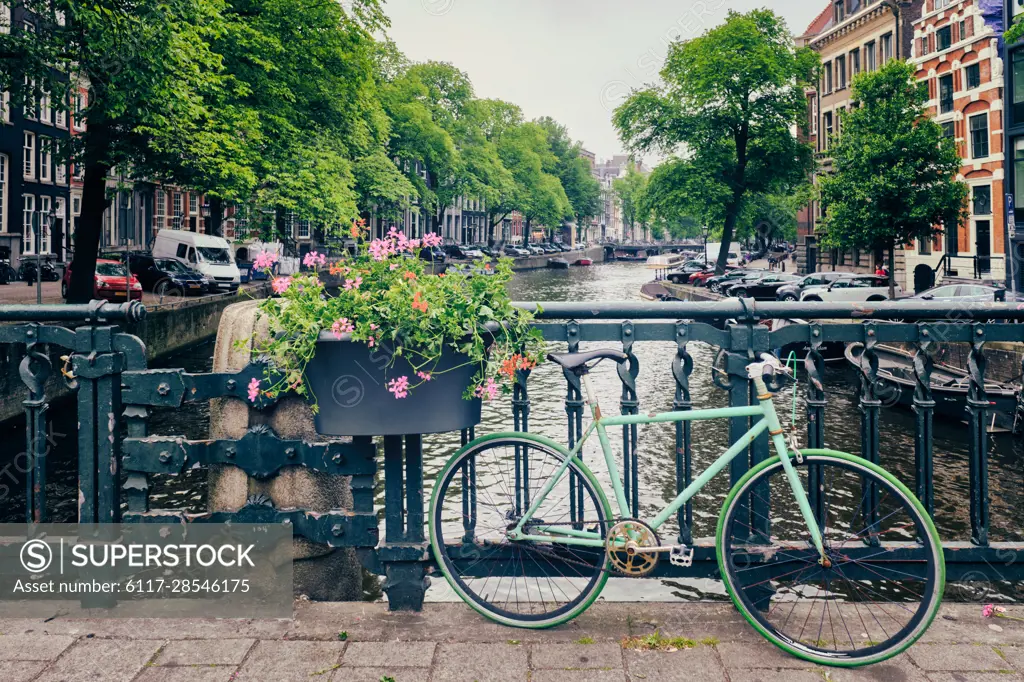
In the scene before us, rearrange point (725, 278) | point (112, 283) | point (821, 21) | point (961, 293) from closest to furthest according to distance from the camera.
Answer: point (961, 293), point (112, 283), point (725, 278), point (821, 21)

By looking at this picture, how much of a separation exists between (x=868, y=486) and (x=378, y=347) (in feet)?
6.25

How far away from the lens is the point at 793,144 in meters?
47.0

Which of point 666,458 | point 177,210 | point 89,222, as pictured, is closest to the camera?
point 666,458

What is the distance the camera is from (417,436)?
3.97 meters

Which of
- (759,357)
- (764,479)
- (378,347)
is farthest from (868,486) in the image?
(378,347)

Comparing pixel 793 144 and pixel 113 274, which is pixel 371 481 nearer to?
pixel 113 274

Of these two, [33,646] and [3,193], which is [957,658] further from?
[3,193]

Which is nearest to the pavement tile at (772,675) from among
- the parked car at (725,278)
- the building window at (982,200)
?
the building window at (982,200)

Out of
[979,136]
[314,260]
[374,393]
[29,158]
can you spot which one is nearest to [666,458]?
[374,393]

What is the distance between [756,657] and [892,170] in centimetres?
3151

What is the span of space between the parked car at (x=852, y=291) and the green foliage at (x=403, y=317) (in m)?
21.9

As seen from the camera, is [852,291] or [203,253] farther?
[203,253]

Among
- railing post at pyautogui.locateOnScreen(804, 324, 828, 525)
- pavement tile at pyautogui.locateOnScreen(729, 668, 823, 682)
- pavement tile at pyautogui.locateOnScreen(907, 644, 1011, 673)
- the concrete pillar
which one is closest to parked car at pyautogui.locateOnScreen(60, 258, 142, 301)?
the concrete pillar

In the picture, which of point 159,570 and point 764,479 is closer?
point 764,479
